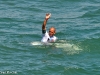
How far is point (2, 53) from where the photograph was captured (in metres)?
20.6

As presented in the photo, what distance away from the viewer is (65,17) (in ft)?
90.3

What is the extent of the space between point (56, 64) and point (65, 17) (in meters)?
8.69

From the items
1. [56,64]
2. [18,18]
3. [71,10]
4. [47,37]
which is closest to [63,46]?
[47,37]

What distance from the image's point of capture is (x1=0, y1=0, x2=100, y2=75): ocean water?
1898cm

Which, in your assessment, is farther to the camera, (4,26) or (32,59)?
(4,26)

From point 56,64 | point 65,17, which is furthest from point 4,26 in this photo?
point 56,64

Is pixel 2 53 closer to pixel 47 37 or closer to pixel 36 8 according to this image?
pixel 47 37

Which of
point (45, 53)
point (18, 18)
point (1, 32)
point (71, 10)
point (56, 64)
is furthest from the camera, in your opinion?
point (71, 10)

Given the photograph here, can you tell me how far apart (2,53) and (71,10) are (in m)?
9.71

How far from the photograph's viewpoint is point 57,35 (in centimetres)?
2398

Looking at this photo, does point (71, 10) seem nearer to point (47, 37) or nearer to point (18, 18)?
point (18, 18)

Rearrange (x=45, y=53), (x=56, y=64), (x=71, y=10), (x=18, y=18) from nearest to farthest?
(x=56, y=64) → (x=45, y=53) → (x=18, y=18) → (x=71, y=10)

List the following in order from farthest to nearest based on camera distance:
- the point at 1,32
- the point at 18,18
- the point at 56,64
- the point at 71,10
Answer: the point at 71,10
the point at 18,18
the point at 1,32
the point at 56,64

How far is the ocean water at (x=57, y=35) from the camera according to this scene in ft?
62.3
